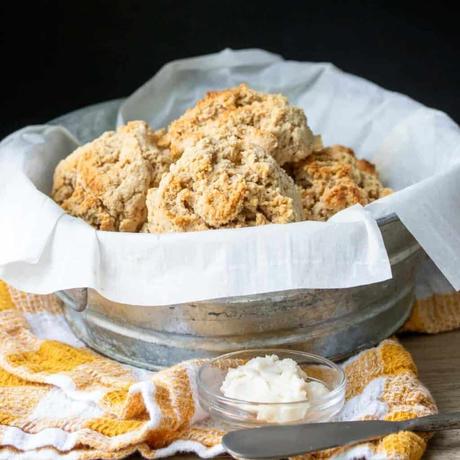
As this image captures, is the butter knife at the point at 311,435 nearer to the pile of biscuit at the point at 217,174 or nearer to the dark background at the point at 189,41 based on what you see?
the pile of biscuit at the point at 217,174

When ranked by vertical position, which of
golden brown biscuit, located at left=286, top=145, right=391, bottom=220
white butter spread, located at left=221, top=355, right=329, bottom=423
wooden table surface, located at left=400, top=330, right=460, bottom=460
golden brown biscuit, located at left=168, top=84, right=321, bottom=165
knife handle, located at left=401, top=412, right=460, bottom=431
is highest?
golden brown biscuit, located at left=168, top=84, right=321, bottom=165

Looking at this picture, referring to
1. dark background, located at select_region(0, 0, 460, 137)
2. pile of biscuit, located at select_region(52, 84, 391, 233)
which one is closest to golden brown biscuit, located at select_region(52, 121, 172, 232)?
pile of biscuit, located at select_region(52, 84, 391, 233)

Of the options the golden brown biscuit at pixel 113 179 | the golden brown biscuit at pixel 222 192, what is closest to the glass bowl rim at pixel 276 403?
the golden brown biscuit at pixel 222 192

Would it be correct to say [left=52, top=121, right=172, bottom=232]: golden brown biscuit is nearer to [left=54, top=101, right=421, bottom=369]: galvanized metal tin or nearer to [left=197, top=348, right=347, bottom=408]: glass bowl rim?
[left=54, top=101, right=421, bottom=369]: galvanized metal tin

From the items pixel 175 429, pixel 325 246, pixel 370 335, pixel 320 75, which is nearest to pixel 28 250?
pixel 175 429

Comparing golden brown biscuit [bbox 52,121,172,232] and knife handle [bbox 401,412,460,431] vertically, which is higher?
golden brown biscuit [bbox 52,121,172,232]
